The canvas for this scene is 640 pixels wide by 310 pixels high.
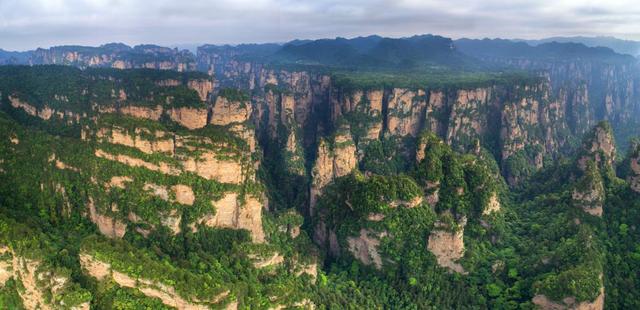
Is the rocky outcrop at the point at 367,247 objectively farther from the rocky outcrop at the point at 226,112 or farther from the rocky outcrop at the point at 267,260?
the rocky outcrop at the point at 226,112

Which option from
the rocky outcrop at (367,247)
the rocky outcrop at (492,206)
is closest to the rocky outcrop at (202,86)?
the rocky outcrop at (367,247)

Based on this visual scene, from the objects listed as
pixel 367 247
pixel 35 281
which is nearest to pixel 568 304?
pixel 367 247

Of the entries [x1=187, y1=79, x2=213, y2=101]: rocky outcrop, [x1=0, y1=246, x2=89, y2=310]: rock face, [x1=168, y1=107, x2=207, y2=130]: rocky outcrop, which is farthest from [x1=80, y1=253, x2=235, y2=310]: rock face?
[x1=187, y1=79, x2=213, y2=101]: rocky outcrop

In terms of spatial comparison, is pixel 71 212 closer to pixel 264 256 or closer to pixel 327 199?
pixel 264 256

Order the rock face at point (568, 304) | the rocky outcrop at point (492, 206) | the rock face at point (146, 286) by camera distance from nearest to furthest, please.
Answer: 1. the rock face at point (146, 286)
2. the rock face at point (568, 304)
3. the rocky outcrop at point (492, 206)

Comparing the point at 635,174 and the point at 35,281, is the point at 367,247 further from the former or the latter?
the point at 635,174

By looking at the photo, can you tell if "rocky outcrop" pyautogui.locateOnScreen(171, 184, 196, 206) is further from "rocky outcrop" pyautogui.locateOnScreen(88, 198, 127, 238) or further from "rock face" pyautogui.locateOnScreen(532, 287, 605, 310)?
"rock face" pyautogui.locateOnScreen(532, 287, 605, 310)

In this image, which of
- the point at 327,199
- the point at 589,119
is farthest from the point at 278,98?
the point at 589,119
